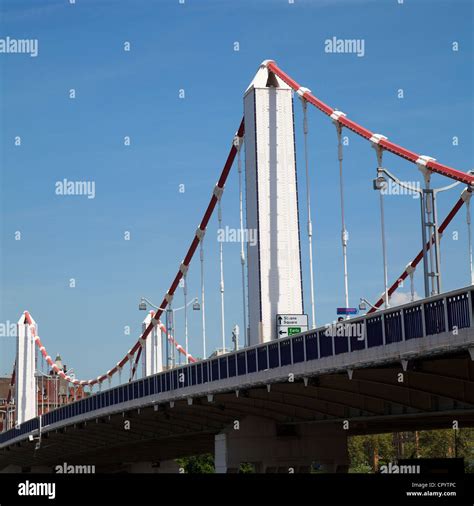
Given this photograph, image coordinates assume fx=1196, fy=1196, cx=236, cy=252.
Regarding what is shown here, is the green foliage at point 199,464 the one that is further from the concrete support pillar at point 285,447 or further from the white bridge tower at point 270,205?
the concrete support pillar at point 285,447

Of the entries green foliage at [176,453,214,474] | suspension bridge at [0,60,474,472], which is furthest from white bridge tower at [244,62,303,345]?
green foliage at [176,453,214,474]

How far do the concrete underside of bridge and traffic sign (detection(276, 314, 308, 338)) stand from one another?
196 inches

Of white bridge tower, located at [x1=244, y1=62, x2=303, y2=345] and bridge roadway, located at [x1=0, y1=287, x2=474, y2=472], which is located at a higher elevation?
white bridge tower, located at [x1=244, y1=62, x2=303, y2=345]

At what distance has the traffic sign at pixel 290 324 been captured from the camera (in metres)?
65.0

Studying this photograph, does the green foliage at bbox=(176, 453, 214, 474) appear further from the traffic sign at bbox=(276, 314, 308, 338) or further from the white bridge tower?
the traffic sign at bbox=(276, 314, 308, 338)

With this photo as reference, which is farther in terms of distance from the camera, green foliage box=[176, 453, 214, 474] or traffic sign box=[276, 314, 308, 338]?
green foliage box=[176, 453, 214, 474]

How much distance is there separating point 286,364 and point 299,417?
12.4 metres

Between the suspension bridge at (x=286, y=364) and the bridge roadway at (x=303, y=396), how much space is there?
0.22ft

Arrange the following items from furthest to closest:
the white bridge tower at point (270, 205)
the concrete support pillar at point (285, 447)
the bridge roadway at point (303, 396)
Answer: the white bridge tower at point (270, 205) < the concrete support pillar at point (285, 447) < the bridge roadway at point (303, 396)

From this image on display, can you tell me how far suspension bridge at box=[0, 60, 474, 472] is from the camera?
39375 mm

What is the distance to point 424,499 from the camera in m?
35.1

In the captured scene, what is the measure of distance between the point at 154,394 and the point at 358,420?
18209mm

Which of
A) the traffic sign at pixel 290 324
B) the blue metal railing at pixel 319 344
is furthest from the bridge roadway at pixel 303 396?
the traffic sign at pixel 290 324

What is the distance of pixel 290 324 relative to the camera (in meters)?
65.2
